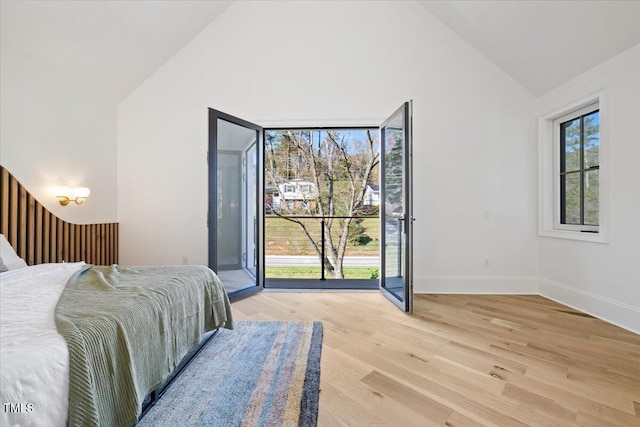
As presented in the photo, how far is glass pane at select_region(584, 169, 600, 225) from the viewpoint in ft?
9.48

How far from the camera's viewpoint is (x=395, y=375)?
1.78m

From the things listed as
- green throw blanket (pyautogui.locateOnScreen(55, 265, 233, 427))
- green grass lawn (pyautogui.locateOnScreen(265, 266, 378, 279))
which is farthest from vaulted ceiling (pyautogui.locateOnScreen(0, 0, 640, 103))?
green grass lawn (pyautogui.locateOnScreen(265, 266, 378, 279))

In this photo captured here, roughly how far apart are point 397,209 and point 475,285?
1345 millimetres

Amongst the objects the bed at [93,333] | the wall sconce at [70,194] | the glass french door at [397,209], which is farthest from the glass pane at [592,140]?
the wall sconce at [70,194]

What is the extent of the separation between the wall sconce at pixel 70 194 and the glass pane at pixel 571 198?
16.9 feet

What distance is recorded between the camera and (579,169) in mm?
3100

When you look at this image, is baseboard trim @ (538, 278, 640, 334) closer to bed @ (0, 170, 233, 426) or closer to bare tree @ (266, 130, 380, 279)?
bare tree @ (266, 130, 380, 279)

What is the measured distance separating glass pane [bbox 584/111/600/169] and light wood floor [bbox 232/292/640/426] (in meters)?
1.47

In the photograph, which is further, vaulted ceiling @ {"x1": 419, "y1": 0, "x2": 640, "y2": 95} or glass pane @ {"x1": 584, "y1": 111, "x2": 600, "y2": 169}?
glass pane @ {"x1": 584, "y1": 111, "x2": 600, "y2": 169}

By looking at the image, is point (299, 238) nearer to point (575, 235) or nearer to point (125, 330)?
point (575, 235)

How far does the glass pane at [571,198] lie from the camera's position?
3145 millimetres

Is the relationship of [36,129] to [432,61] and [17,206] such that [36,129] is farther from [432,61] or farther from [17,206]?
[432,61]

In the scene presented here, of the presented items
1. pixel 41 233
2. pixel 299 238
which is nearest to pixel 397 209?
pixel 299 238

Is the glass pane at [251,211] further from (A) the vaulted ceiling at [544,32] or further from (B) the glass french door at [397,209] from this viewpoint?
(A) the vaulted ceiling at [544,32]
